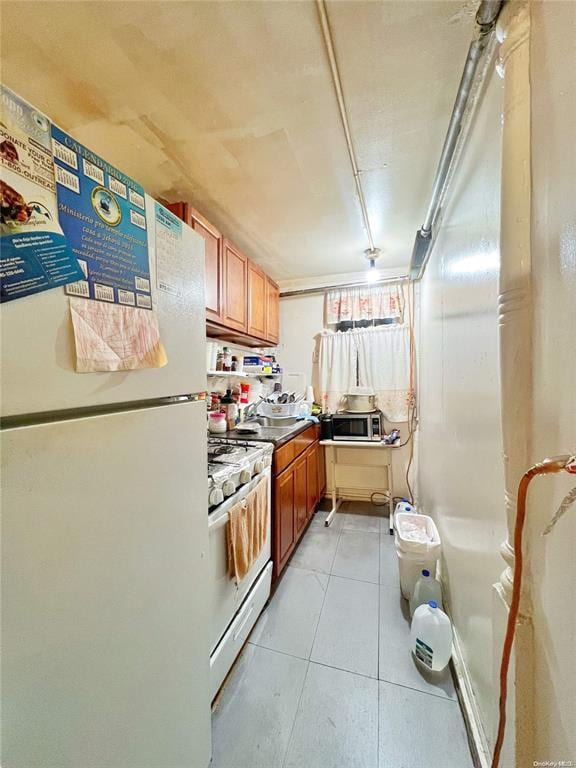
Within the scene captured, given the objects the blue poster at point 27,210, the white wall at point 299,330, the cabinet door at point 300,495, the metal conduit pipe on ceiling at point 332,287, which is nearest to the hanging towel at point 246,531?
the cabinet door at point 300,495

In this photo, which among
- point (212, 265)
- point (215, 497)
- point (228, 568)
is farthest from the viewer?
point (212, 265)

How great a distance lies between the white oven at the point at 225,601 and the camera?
1091 millimetres

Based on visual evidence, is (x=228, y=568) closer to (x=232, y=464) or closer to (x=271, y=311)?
(x=232, y=464)

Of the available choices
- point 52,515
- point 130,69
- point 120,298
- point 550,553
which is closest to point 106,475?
point 52,515

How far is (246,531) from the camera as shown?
129 cm

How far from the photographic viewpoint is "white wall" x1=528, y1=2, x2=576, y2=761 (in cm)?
51

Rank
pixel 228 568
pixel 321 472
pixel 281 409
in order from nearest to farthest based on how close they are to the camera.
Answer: pixel 228 568, pixel 281 409, pixel 321 472

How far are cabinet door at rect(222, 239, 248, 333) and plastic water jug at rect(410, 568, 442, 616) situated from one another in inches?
77.1

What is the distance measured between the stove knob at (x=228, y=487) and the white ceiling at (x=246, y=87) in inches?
61.8

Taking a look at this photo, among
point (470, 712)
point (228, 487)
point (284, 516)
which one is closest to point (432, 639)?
point (470, 712)

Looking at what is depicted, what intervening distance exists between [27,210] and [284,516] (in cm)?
187

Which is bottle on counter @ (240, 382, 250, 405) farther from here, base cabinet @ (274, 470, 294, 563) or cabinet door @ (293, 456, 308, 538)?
base cabinet @ (274, 470, 294, 563)

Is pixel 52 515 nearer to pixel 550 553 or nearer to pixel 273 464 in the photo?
pixel 550 553

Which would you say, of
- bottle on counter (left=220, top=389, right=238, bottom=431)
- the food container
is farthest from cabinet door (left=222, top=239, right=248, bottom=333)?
the food container
